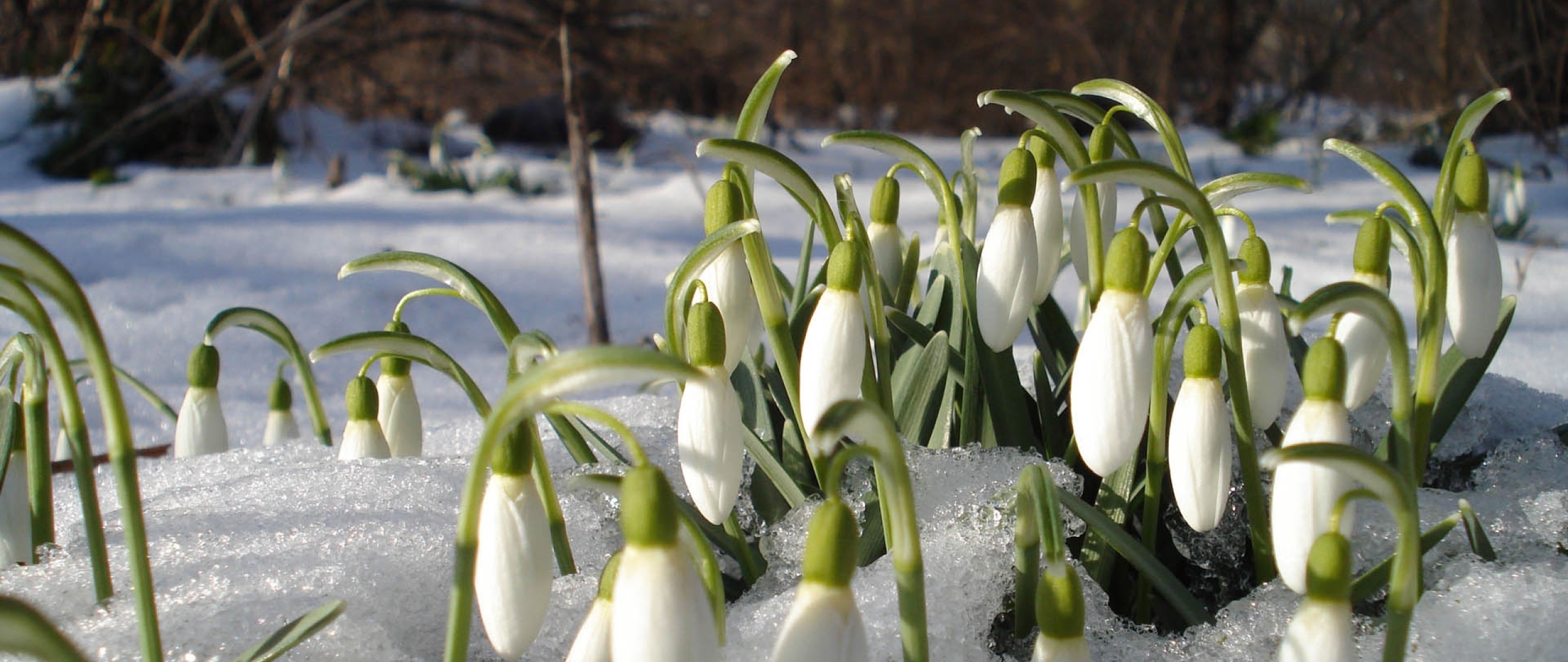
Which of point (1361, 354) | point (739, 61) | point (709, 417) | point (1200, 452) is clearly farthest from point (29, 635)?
point (739, 61)

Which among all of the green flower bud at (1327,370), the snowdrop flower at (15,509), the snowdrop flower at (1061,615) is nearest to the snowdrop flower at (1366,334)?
the green flower bud at (1327,370)

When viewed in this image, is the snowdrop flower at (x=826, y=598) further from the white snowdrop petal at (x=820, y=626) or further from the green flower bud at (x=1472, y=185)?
the green flower bud at (x=1472, y=185)

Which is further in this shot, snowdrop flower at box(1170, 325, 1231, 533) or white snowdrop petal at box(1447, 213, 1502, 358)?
white snowdrop petal at box(1447, 213, 1502, 358)

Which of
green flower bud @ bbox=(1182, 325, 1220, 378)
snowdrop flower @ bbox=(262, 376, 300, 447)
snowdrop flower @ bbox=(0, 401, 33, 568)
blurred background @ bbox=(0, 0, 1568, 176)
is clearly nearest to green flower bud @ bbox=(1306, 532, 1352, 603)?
green flower bud @ bbox=(1182, 325, 1220, 378)

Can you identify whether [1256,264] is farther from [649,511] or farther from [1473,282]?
[649,511]

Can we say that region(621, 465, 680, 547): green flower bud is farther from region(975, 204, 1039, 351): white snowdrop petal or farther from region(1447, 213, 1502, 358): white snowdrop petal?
region(1447, 213, 1502, 358): white snowdrop petal

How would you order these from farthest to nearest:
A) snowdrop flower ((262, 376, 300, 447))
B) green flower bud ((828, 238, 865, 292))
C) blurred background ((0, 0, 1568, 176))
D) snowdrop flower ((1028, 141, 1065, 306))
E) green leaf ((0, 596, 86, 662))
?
blurred background ((0, 0, 1568, 176))
snowdrop flower ((262, 376, 300, 447))
snowdrop flower ((1028, 141, 1065, 306))
green flower bud ((828, 238, 865, 292))
green leaf ((0, 596, 86, 662))

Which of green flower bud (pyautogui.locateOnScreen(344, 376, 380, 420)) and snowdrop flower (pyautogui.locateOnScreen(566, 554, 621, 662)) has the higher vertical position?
green flower bud (pyautogui.locateOnScreen(344, 376, 380, 420))
